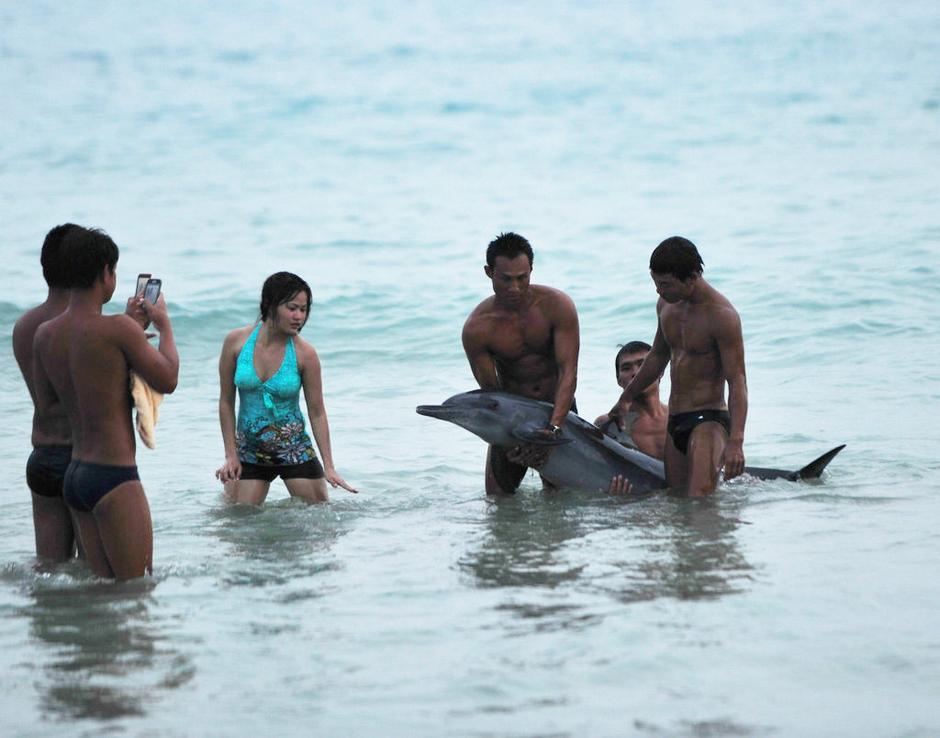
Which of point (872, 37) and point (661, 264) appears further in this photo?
point (872, 37)

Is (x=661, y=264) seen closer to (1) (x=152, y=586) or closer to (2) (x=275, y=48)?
(1) (x=152, y=586)

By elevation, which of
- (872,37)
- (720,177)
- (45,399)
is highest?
(872,37)

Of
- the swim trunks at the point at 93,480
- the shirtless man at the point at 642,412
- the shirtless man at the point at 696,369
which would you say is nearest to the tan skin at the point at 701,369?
the shirtless man at the point at 696,369

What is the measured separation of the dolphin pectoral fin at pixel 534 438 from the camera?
7.95 m

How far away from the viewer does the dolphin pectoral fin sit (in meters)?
7.95

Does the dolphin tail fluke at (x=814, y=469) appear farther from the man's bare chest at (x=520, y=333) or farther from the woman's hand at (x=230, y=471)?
the woman's hand at (x=230, y=471)

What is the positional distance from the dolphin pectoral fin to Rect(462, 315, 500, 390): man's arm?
356mm

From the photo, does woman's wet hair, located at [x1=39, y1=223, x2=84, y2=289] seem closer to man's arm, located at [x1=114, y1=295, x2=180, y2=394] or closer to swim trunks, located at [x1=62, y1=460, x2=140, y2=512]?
man's arm, located at [x1=114, y1=295, x2=180, y2=394]

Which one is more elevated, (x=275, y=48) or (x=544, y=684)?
(x=275, y=48)

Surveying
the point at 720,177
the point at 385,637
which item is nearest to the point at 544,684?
the point at 385,637

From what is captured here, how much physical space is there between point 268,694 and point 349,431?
6749mm

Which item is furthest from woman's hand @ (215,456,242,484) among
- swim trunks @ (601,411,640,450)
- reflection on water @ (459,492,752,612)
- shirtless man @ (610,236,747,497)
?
shirtless man @ (610,236,747,497)

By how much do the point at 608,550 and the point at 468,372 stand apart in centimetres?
789

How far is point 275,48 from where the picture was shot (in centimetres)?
4769
